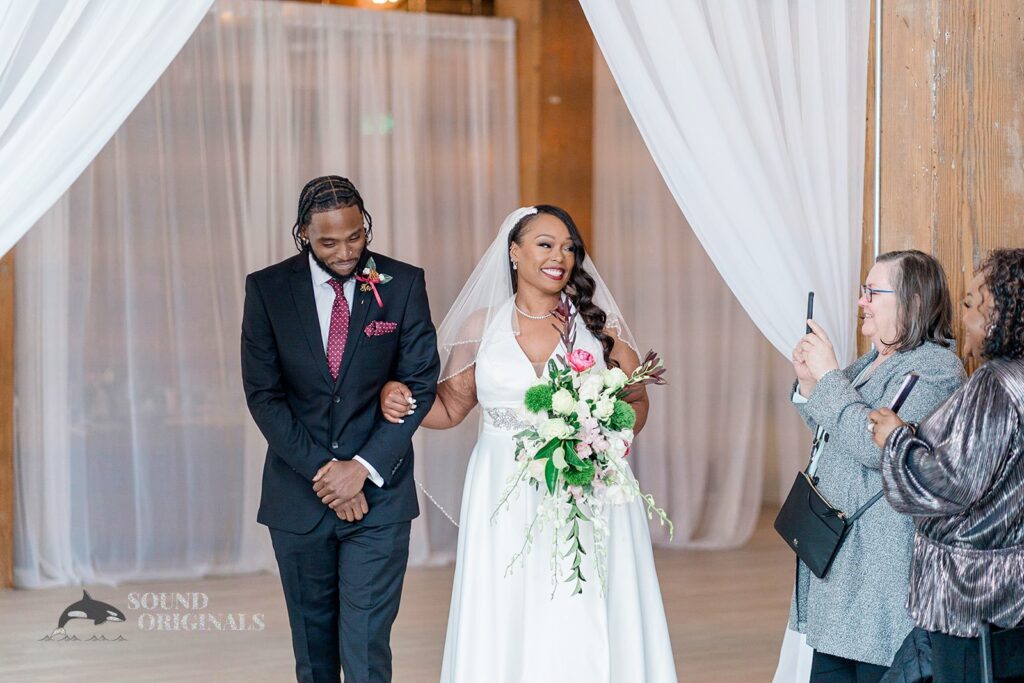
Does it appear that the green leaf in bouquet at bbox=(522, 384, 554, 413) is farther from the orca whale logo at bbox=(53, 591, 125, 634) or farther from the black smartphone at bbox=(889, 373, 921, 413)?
the orca whale logo at bbox=(53, 591, 125, 634)

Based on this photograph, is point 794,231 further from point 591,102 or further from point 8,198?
point 591,102

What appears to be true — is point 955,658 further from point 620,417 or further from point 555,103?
point 555,103

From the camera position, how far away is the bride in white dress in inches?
122

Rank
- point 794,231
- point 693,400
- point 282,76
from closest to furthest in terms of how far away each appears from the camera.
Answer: point 794,231 < point 282,76 < point 693,400

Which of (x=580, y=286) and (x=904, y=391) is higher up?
Result: (x=580, y=286)

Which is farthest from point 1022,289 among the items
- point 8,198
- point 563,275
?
point 8,198

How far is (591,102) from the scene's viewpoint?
6812 mm

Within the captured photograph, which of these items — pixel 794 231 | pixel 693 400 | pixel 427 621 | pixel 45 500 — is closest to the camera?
pixel 794 231

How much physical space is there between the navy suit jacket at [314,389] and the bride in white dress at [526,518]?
0.28 ft

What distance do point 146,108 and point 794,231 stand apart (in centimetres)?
373

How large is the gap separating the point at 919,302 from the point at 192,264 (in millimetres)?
4048

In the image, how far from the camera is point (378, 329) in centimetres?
316
